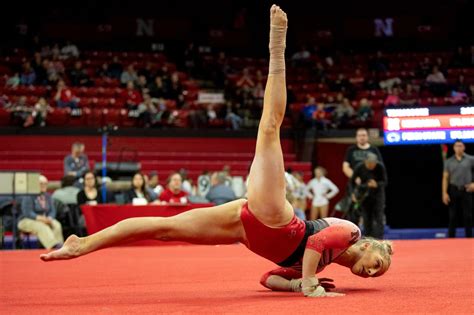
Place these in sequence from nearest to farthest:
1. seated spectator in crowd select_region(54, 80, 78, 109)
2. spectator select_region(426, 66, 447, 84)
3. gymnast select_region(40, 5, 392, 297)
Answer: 1. gymnast select_region(40, 5, 392, 297)
2. seated spectator in crowd select_region(54, 80, 78, 109)
3. spectator select_region(426, 66, 447, 84)

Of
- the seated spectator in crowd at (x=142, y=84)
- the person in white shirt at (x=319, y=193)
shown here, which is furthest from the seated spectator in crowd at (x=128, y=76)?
the person in white shirt at (x=319, y=193)

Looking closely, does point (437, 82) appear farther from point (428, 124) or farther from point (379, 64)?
point (428, 124)

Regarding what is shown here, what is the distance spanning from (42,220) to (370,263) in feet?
22.6

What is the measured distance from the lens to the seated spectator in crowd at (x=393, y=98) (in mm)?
17781

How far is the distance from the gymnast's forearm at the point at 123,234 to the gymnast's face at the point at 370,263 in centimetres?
114

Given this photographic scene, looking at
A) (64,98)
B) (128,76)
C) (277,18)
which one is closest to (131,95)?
(128,76)

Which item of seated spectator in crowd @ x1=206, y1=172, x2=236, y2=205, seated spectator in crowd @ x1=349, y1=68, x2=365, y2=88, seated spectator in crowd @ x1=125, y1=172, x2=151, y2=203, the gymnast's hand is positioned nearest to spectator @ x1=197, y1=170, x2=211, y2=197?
Answer: seated spectator in crowd @ x1=206, y1=172, x2=236, y2=205

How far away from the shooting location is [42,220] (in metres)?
10.2

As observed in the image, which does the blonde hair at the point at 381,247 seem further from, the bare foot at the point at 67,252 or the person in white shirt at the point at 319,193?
the person in white shirt at the point at 319,193

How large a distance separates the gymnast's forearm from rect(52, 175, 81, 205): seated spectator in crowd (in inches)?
282

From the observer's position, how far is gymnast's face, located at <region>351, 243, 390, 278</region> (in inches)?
165

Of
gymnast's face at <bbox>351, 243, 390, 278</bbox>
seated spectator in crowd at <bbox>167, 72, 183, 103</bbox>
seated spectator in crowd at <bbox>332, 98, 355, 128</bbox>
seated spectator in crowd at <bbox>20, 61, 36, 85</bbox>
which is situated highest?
seated spectator in crowd at <bbox>20, 61, 36, 85</bbox>

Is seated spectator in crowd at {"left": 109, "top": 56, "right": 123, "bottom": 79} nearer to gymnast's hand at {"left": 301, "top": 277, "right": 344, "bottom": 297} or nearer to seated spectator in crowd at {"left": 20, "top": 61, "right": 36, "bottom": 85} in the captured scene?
seated spectator in crowd at {"left": 20, "top": 61, "right": 36, "bottom": 85}

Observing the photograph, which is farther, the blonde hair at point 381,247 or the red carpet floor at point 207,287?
the blonde hair at point 381,247
